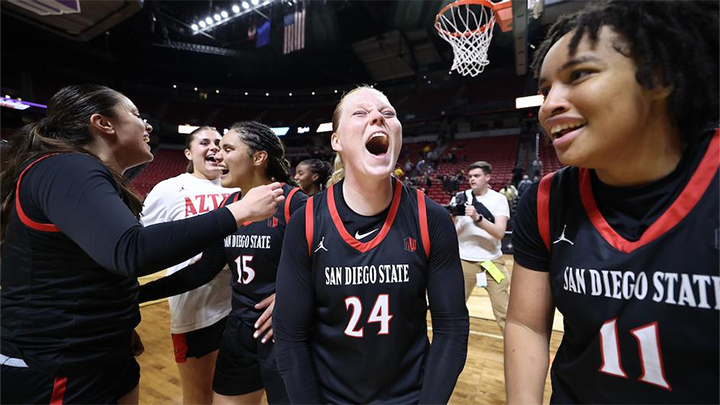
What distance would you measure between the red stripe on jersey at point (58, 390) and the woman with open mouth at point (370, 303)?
28.8 inches

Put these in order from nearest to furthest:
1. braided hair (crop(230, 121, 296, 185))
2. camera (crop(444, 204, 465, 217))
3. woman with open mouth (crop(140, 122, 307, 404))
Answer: woman with open mouth (crop(140, 122, 307, 404)), braided hair (crop(230, 121, 296, 185)), camera (crop(444, 204, 465, 217))

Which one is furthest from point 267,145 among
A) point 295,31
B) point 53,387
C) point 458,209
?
point 295,31

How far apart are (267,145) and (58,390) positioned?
150 centimetres

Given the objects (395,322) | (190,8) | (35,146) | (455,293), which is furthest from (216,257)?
(190,8)

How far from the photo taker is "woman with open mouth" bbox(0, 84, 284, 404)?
105cm

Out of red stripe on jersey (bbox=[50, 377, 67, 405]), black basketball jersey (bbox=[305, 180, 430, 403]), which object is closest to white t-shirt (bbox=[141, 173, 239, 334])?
red stripe on jersey (bbox=[50, 377, 67, 405])

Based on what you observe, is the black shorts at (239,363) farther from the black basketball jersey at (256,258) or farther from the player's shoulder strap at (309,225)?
the player's shoulder strap at (309,225)

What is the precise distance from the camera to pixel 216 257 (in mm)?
1865

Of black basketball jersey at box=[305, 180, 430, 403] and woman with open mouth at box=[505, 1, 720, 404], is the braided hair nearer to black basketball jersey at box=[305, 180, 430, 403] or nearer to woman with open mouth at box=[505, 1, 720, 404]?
black basketball jersey at box=[305, 180, 430, 403]

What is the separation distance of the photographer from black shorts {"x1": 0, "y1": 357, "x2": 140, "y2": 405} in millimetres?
3105

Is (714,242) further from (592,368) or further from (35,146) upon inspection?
(35,146)

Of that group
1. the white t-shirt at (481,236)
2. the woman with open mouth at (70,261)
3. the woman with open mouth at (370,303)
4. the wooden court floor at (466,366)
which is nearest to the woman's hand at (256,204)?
→ the woman with open mouth at (70,261)

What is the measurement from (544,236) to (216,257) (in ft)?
5.50

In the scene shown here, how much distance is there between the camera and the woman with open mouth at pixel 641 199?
0.76 metres
